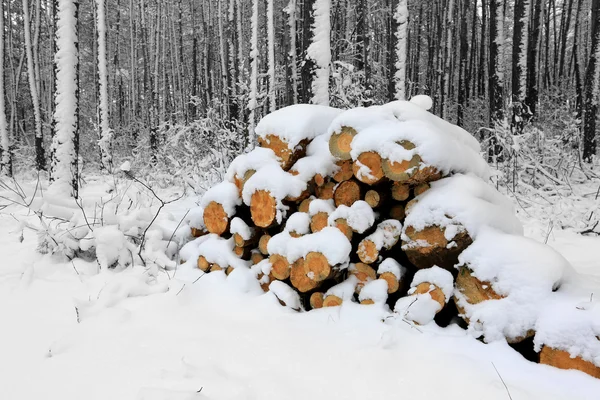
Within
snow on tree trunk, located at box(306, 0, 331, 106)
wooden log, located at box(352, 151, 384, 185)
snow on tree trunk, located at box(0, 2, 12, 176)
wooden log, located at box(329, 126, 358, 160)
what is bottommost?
snow on tree trunk, located at box(0, 2, 12, 176)

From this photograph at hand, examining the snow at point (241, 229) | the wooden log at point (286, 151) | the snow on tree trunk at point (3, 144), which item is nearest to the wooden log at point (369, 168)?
the wooden log at point (286, 151)

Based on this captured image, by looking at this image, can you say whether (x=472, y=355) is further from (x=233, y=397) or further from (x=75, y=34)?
(x=75, y=34)

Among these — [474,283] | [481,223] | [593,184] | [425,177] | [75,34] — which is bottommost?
[593,184]

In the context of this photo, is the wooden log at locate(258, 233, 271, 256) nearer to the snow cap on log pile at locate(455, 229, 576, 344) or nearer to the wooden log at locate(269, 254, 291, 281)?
the wooden log at locate(269, 254, 291, 281)

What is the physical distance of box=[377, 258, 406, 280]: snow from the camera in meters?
2.70

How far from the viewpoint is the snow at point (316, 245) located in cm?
267

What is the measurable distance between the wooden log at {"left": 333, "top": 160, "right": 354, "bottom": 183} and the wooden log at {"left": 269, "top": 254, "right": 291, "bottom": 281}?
0.76m

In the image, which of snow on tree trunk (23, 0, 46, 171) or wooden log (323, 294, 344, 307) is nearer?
wooden log (323, 294, 344, 307)

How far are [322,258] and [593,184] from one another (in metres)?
6.59

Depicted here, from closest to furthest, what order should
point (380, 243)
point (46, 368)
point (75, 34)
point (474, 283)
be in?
point (46, 368), point (474, 283), point (380, 243), point (75, 34)

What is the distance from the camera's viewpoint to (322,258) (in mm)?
2709

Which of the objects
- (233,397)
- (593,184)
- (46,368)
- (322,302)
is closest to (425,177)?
(322,302)

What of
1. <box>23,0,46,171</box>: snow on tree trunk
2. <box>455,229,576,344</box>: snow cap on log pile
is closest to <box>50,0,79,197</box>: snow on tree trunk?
<box>455,229,576,344</box>: snow cap on log pile

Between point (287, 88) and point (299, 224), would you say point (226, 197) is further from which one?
point (287, 88)
